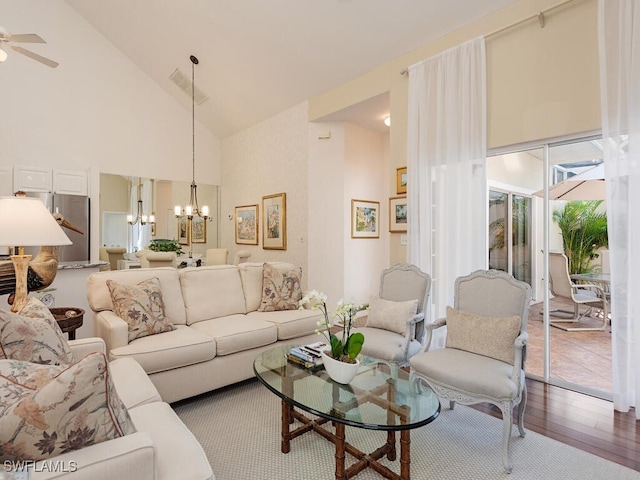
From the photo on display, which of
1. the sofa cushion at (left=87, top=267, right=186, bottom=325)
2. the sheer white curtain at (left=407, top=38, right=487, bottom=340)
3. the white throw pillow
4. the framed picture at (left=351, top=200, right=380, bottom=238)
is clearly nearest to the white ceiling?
the sheer white curtain at (left=407, top=38, right=487, bottom=340)

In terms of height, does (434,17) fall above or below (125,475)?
above

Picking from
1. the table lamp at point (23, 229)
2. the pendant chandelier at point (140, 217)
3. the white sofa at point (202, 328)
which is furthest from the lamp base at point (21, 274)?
the pendant chandelier at point (140, 217)

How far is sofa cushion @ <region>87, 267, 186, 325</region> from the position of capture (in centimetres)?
298

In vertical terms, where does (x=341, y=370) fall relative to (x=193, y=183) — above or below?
below

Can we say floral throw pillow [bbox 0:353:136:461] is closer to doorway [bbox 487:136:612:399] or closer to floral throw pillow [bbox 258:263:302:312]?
floral throw pillow [bbox 258:263:302:312]

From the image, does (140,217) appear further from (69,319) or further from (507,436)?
(507,436)

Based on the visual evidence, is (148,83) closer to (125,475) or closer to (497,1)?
(497,1)

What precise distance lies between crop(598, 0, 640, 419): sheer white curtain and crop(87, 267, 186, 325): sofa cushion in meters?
3.58

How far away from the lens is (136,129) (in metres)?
6.22

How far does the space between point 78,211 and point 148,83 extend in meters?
2.67

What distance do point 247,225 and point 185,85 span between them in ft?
8.73

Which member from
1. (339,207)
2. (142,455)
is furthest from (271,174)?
(142,455)

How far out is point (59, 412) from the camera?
38.8 inches

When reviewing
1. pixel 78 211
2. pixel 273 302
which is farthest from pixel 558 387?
pixel 78 211
